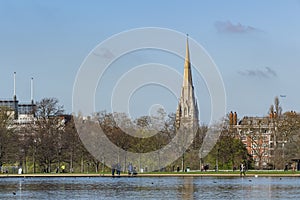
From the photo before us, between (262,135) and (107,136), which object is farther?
(262,135)

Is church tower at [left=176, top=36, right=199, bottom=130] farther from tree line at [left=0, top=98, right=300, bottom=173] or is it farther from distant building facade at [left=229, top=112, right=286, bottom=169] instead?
tree line at [left=0, top=98, right=300, bottom=173]

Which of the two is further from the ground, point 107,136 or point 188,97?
point 188,97

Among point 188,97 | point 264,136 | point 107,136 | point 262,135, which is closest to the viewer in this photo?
point 107,136

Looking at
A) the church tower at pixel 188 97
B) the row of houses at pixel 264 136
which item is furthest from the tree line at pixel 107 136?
the church tower at pixel 188 97

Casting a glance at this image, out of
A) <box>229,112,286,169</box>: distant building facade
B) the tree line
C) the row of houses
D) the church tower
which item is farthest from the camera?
the church tower

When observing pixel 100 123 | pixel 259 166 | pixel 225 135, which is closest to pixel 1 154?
pixel 100 123

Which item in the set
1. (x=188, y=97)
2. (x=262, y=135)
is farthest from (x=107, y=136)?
(x=188, y=97)

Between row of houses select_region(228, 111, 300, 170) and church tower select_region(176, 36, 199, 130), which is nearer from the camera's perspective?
row of houses select_region(228, 111, 300, 170)

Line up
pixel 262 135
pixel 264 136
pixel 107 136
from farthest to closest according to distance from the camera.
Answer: pixel 264 136 → pixel 262 135 → pixel 107 136

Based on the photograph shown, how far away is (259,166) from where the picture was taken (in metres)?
118

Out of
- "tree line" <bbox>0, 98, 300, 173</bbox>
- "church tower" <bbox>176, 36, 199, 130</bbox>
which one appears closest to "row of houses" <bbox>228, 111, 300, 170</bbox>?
"tree line" <bbox>0, 98, 300, 173</bbox>

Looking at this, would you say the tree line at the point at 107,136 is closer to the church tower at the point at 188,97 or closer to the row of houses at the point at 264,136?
the row of houses at the point at 264,136

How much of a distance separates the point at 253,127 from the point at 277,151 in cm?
1068

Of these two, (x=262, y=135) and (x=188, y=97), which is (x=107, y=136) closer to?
(x=262, y=135)
